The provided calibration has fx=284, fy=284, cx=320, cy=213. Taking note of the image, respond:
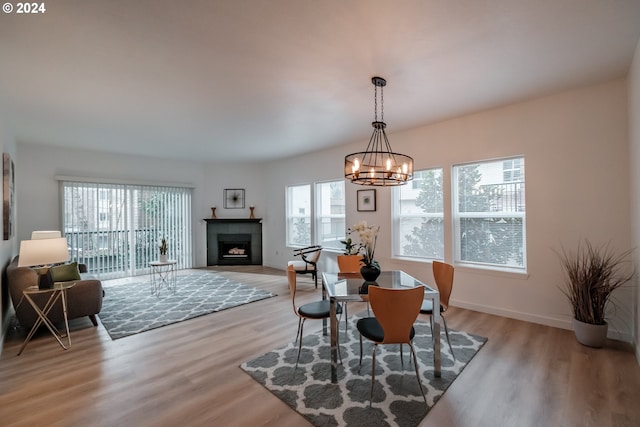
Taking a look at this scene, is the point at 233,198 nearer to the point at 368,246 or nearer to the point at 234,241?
the point at 234,241

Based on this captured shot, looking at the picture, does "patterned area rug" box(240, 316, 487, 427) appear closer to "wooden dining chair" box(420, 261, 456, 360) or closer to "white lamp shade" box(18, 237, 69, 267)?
"wooden dining chair" box(420, 261, 456, 360)

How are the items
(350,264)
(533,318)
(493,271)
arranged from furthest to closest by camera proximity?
(493,271)
(350,264)
(533,318)

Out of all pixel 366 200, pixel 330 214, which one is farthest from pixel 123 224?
pixel 366 200

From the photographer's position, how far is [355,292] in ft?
8.07

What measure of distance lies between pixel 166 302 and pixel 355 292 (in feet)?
11.0

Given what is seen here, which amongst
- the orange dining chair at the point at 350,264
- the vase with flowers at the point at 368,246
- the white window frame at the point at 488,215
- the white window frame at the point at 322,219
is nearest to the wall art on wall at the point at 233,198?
the white window frame at the point at 322,219

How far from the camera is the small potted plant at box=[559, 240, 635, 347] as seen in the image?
2.80 m

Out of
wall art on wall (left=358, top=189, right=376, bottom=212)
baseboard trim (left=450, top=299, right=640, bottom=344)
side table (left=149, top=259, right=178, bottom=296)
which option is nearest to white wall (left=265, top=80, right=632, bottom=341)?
baseboard trim (left=450, top=299, right=640, bottom=344)

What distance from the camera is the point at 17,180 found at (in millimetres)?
5109

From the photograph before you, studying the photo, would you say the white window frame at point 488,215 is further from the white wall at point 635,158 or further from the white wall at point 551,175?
the white wall at point 635,158

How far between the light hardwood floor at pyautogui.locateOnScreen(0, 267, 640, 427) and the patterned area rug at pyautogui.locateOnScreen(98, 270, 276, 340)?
0.92ft

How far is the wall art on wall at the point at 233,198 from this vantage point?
7.61m

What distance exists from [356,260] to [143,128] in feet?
12.6

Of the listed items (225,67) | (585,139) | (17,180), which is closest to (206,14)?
(225,67)
